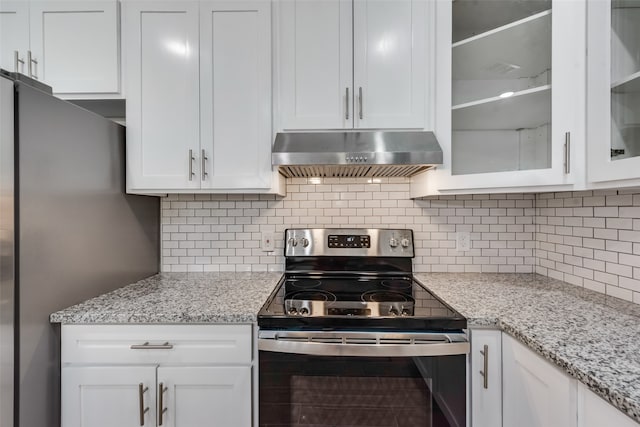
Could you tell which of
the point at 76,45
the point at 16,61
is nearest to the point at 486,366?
the point at 76,45

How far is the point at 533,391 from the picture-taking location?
94 centimetres

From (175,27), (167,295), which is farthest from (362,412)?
(175,27)

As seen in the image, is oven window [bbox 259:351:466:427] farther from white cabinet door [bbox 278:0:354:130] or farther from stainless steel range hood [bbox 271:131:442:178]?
white cabinet door [bbox 278:0:354:130]

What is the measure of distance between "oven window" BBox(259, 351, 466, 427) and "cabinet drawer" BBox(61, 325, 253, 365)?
0.13 m

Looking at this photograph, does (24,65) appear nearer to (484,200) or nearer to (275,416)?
(275,416)

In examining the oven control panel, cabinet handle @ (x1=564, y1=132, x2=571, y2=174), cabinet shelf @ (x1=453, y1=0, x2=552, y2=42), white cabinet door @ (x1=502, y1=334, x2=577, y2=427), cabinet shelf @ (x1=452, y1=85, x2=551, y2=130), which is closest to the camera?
white cabinet door @ (x1=502, y1=334, x2=577, y2=427)

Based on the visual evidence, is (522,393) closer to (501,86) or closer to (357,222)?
(357,222)

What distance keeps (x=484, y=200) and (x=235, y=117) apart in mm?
1447

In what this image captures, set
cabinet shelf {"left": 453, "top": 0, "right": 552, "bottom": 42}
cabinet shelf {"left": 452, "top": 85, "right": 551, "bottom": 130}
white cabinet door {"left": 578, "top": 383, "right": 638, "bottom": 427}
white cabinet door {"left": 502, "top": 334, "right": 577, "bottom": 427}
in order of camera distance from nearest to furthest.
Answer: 1. white cabinet door {"left": 578, "top": 383, "right": 638, "bottom": 427}
2. white cabinet door {"left": 502, "top": 334, "right": 577, "bottom": 427}
3. cabinet shelf {"left": 452, "top": 85, "right": 551, "bottom": 130}
4. cabinet shelf {"left": 453, "top": 0, "right": 552, "bottom": 42}

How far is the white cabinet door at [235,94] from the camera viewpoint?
4.87 ft

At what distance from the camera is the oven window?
1.10 m

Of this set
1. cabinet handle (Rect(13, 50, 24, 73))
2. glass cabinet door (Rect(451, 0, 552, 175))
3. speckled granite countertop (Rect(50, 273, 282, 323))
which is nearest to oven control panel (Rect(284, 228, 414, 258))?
speckled granite countertop (Rect(50, 273, 282, 323))

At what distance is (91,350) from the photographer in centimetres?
115

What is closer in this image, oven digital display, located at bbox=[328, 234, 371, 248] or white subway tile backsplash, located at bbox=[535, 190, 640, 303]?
white subway tile backsplash, located at bbox=[535, 190, 640, 303]
